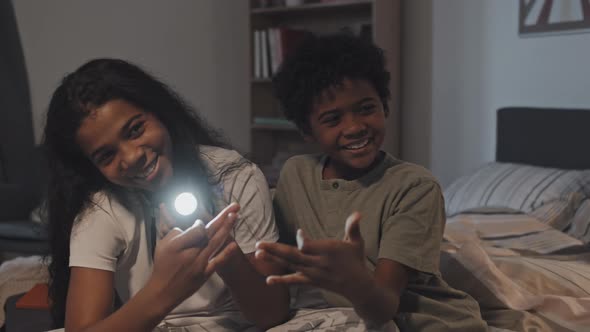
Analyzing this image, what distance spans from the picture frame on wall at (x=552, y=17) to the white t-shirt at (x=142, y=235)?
6.62 feet

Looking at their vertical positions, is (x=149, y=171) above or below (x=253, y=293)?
above

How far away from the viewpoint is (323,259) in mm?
816

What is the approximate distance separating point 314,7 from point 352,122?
7.71 ft

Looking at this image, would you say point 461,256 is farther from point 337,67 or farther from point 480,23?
point 480,23

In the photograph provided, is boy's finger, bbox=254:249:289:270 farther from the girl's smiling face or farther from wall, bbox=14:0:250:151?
wall, bbox=14:0:250:151

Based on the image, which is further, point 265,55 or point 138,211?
point 265,55

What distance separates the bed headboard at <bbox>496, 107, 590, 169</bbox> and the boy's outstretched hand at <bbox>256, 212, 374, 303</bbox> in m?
1.94

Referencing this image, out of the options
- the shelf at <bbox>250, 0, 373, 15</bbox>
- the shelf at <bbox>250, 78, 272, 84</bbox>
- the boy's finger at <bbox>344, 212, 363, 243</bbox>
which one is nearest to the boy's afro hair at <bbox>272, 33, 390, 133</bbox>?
the boy's finger at <bbox>344, 212, 363, 243</bbox>

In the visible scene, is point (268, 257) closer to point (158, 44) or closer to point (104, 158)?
point (104, 158)

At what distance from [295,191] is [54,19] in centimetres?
302

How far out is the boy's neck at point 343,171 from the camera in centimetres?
123

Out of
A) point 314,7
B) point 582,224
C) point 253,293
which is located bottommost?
point 582,224

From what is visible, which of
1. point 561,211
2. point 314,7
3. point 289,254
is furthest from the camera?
point 314,7

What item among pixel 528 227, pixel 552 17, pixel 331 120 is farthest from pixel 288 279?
pixel 552 17
